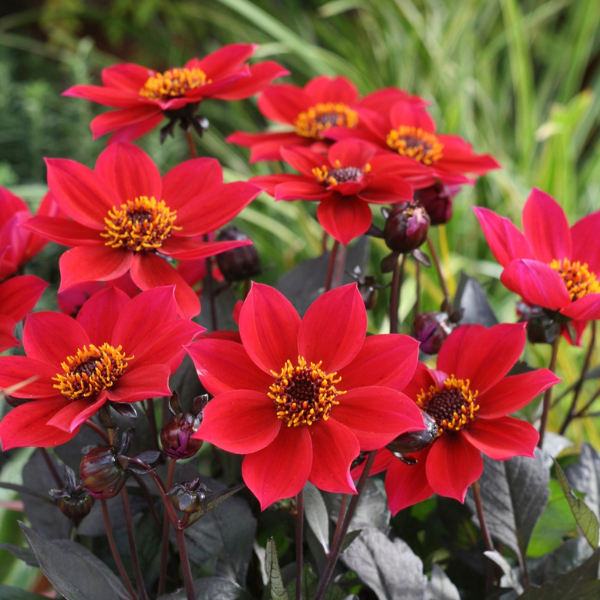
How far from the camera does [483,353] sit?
1.06ft

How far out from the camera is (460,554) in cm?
38

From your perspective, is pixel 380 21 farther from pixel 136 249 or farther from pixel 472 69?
pixel 136 249

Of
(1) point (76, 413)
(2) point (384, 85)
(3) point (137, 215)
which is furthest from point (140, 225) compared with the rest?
(2) point (384, 85)

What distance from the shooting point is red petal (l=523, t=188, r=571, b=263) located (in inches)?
14.7

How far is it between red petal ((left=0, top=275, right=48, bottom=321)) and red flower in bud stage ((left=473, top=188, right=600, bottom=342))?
219mm

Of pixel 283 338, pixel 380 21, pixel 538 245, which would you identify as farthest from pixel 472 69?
pixel 283 338

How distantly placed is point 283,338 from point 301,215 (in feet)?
2.80

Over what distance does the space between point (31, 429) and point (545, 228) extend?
0.93ft

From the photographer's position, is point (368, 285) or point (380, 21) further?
point (380, 21)

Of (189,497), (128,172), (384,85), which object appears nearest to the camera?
(189,497)

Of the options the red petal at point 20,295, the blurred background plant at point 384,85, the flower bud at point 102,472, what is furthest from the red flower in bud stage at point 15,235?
the blurred background plant at point 384,85

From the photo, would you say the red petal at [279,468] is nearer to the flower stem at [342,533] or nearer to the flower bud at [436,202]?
the flower stem at [342,533]

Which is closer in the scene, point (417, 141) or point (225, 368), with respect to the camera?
point (225, 368)

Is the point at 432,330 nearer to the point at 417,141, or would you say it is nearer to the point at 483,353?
the point at 483,353
